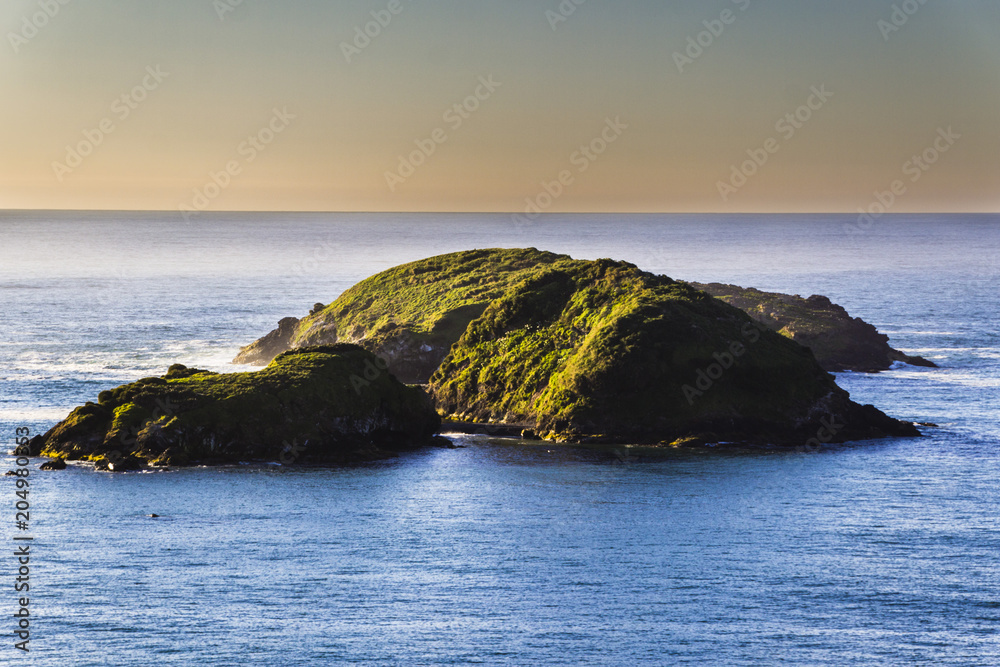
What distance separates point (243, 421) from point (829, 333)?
70.6 metres

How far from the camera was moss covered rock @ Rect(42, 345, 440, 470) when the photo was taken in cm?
6644

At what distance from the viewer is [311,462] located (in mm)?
67312

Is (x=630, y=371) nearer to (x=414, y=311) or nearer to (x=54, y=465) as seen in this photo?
(x=54, y=465)

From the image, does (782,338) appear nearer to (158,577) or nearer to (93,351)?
(158,577)

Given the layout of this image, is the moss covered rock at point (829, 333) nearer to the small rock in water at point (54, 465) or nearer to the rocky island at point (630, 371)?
the rocky island at point (630, 371)

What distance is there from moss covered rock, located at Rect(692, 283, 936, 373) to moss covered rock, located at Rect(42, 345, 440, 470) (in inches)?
1937

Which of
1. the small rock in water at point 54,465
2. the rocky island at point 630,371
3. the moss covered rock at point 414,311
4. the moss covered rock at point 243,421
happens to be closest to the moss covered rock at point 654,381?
the rocky island at point 630,371

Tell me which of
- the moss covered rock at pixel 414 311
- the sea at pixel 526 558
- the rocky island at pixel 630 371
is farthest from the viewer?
the moss covered rock at pixel 414 311

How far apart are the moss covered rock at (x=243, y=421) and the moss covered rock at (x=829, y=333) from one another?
49207 millimetres

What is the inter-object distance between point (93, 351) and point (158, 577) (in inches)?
3162

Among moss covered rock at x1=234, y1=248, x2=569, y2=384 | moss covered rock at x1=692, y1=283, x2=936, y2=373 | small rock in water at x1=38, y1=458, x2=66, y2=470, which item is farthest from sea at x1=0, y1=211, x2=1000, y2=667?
moss covered rock at x1=692, y1=283, x2=936, y2=373

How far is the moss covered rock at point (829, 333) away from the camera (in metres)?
110

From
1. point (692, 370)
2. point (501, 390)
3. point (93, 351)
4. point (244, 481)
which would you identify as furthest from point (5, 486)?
point (93, 351)

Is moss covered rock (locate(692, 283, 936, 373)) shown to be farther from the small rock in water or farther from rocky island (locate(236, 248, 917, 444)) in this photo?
the small rock in water
